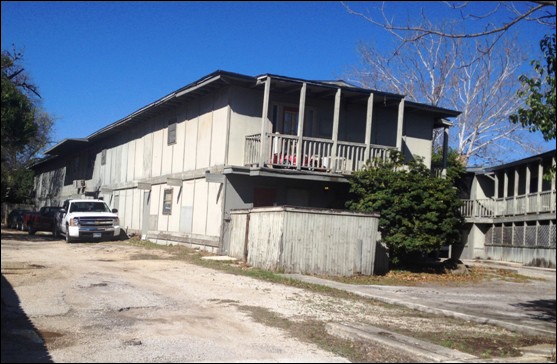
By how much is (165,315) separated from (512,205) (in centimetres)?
2222

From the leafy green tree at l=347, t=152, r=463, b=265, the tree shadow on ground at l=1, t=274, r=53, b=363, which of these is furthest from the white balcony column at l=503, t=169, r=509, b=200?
the tree shadow on ground at l=1, t=274, r=53, b=363

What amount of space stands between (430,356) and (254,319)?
3.29 meters

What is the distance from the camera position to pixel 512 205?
89.7 feet

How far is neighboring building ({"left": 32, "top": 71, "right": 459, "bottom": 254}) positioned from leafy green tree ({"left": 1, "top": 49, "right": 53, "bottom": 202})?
558 cm

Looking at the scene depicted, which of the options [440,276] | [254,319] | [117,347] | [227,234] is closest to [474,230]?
[440,276]

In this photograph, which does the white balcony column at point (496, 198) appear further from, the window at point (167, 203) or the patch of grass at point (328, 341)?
the patch of grass at point (328, 341)

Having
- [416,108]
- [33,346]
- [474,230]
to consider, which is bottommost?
[33,346]

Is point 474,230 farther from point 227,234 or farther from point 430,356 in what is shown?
point 430,356

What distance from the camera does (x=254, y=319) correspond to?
30.7 feet

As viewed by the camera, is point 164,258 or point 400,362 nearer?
point 400,362

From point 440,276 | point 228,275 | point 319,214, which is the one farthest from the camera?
point 440,276

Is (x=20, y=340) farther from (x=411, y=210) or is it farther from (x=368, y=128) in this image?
(x=368, y=128)

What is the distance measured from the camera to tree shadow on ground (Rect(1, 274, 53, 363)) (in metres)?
6.45

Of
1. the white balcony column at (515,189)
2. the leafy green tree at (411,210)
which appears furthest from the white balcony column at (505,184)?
the leafy green tree at (411,210)
